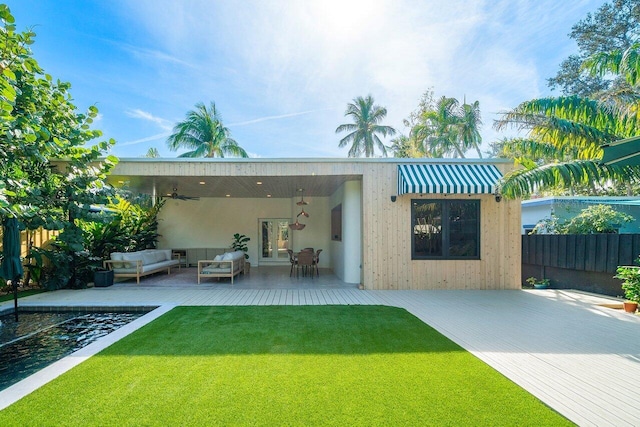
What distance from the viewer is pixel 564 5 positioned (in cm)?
1017

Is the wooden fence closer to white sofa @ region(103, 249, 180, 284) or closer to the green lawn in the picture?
the green lawn

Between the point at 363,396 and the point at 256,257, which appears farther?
the point at 256,257

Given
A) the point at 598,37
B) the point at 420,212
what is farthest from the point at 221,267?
the point at 598,37

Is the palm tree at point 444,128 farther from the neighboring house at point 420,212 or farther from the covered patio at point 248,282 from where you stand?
the covered patio at point 248,282

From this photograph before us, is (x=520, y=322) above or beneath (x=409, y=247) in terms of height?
beneath

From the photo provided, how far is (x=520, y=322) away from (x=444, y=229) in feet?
11.2

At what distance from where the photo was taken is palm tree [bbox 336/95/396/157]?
90.4ft

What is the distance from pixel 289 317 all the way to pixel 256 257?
377 inches

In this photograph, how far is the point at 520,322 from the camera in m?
5.63

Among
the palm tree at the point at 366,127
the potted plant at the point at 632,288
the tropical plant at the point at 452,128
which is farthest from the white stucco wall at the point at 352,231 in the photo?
the palm tree at the point at 366,127

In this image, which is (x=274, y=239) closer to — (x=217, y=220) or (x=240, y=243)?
(x=240, y=243)

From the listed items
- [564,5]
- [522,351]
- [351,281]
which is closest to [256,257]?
[351,281]

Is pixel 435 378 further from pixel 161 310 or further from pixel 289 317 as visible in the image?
pixel 161 310

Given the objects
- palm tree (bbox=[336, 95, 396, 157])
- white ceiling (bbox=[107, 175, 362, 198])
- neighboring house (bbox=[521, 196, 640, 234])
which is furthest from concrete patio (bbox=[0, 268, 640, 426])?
palm tree (bbox=[336, 95, 396, 157])
